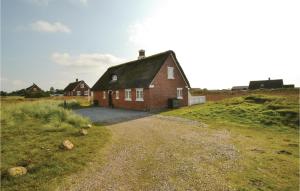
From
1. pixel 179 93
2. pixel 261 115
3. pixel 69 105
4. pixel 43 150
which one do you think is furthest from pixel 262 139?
pixel 69 105

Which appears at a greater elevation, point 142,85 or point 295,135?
point 142,85

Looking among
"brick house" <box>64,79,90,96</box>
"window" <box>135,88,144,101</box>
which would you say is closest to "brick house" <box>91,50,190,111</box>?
"window" <box>135,88,144,101</box>

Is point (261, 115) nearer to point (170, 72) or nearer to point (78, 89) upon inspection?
point (170, 72)

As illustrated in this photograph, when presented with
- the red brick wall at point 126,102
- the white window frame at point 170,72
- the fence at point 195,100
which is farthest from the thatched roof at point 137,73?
the fence at point 195,100

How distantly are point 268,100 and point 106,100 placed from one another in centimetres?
2268

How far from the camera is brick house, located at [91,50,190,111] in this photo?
90.7 feet

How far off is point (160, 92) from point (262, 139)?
52.4 ft

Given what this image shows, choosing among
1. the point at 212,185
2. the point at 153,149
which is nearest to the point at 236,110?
the point at 153,149

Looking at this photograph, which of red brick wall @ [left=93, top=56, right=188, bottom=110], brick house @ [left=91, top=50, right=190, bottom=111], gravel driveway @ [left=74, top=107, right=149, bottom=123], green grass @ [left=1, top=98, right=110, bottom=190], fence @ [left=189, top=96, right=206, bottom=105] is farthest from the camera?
fence @ [left=189, top=96, right=206, bottom=105]

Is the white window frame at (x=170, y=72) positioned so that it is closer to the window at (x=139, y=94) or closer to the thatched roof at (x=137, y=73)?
the thatched roof at (x=137, y=73)

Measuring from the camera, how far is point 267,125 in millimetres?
17562

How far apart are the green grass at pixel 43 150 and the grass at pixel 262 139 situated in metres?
5.75

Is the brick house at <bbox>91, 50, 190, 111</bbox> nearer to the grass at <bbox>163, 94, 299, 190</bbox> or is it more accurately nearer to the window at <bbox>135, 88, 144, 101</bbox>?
the window at <bbox>135, 88, 144, 101</bbox>

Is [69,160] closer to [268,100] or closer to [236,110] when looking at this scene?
[236,110]
